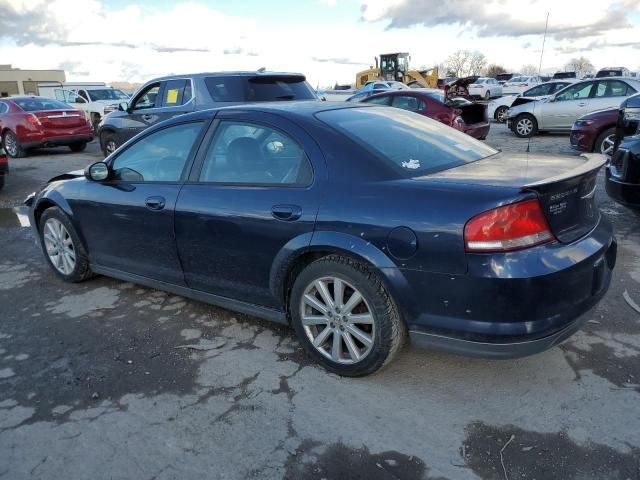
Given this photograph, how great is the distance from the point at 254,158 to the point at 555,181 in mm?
1784

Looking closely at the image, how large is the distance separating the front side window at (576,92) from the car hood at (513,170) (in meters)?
12.2

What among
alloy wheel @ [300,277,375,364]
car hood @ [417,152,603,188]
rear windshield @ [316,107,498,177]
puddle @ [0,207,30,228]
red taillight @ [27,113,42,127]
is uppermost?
rear windshield @ [316,107,498,177]

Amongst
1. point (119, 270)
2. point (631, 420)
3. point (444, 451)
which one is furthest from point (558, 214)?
point (119, 270)

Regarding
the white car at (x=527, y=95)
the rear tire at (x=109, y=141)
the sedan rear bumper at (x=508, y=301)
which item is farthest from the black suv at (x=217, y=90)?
the white car at (x=527, y=95)

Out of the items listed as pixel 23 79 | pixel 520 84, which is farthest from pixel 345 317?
pixel 23 79

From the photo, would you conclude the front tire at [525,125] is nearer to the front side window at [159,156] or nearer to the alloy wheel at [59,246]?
the front side window at [159,156]

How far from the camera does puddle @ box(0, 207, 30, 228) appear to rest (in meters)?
7.25

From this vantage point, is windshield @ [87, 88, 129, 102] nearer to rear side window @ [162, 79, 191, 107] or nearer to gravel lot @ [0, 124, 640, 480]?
rear side window @ [162, 79, 191, 107]

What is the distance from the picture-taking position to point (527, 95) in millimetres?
18875

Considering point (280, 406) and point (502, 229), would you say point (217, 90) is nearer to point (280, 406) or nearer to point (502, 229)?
point (280, 406)

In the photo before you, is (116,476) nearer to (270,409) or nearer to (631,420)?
(270,409)

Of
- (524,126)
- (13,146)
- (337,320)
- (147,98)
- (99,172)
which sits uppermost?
(147,98)

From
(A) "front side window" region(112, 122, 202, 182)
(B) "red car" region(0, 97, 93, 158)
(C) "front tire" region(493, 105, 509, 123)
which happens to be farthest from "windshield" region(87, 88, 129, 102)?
(A) "front side window" region(112, 122, 202, 182)

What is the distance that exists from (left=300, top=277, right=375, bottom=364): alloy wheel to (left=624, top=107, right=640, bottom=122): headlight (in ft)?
17.7
